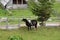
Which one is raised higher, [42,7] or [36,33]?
[42,7]

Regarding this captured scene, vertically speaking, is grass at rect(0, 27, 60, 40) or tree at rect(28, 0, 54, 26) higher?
tree at rect(28, 0, 54, 26)

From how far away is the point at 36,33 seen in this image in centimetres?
2645

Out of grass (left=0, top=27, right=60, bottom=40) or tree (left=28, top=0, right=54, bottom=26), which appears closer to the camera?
grass (left=0, top=27, right=60, bottom=40)

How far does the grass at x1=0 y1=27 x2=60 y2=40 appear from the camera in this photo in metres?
24.7

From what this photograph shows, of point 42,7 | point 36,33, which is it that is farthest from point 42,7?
point 36,33

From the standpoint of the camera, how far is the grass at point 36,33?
24737mm

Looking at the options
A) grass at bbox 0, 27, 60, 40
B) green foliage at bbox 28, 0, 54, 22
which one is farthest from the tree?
grass at bbox 0, 27, 60, 40

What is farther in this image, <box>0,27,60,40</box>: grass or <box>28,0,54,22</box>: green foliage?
<box>28,0,54,22</box>: green foliage

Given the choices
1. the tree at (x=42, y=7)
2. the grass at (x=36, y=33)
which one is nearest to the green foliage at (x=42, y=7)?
the tree at (x=42, y=7)

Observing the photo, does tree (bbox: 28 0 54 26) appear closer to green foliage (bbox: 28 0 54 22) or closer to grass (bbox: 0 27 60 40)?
green foliage (bbox: 28 0 54 22)

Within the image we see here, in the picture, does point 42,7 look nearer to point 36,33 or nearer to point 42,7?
point 42,7

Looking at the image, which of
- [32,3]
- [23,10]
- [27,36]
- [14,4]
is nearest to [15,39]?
[27,36]

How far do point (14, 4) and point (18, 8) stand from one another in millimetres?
1410

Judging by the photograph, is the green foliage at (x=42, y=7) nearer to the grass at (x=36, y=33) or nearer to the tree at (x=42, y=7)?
the tree at (x=42, y=7)
